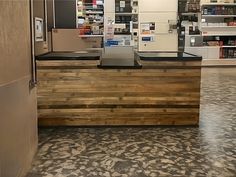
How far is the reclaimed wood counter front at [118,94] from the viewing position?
14.2 ft

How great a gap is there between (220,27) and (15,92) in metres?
10.2

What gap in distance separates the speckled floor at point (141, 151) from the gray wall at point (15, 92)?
352 mm

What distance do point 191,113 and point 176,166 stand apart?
1503mm

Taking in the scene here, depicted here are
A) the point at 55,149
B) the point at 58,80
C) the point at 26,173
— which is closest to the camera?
the point at 26,173

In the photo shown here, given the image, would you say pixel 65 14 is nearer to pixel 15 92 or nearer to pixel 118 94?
pixel 118 94

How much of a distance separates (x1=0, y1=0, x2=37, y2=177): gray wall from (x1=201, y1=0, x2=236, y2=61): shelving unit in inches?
372

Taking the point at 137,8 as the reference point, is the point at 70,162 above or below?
below

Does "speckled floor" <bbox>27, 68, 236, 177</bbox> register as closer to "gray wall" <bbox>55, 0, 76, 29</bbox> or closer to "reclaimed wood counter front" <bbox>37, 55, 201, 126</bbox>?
"reclaimed wood counter front" <bbox>37, 55, 201, 126</bbox>

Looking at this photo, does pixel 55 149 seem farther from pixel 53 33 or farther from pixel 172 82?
pixel 53 33

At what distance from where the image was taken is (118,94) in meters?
4.37

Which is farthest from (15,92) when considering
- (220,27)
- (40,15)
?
(220,27)

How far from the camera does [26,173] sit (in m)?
2.90

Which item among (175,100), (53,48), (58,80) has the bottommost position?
(175,100)

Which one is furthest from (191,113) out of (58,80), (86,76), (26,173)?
(26,173)
